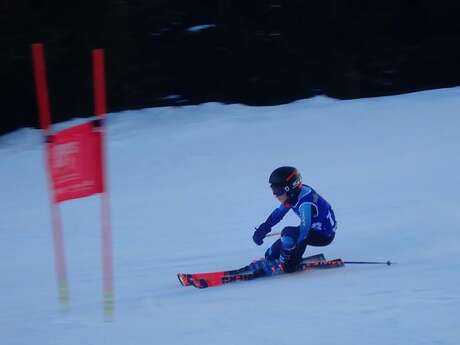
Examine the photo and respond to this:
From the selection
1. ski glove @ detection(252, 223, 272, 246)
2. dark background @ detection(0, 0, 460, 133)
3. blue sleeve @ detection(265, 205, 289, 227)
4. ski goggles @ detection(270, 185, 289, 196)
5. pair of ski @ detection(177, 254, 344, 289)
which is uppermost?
dark background @ detection(0, 0, 460, 133)

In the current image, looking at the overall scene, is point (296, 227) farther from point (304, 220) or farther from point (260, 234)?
point (260, 234)

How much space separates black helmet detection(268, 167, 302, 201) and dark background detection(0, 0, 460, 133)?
1042cm

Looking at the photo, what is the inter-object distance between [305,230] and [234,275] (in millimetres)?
838

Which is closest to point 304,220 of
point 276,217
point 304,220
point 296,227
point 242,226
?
point 304,220

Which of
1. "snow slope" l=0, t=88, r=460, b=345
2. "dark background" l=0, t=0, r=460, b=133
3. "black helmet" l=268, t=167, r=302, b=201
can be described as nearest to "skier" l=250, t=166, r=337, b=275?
"black helmet" l=268, t=167, r=302, b=201

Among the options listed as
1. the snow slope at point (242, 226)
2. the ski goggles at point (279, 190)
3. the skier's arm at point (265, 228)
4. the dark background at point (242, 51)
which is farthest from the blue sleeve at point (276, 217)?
the dark background at point (242, 51)

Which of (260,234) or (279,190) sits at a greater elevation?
(279,190)

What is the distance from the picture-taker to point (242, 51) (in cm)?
2058

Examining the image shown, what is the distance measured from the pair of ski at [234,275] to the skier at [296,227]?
82mm

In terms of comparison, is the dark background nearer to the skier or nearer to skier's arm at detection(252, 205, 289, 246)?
skier's arm at detection(252, 205, 289, 246)

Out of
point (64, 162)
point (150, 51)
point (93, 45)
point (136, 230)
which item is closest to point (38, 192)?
point (136, 230)

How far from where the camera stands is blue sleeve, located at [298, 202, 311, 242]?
24.5 feet

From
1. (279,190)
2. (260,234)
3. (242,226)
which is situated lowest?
(242,226)

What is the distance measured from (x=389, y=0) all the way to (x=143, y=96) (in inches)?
305
